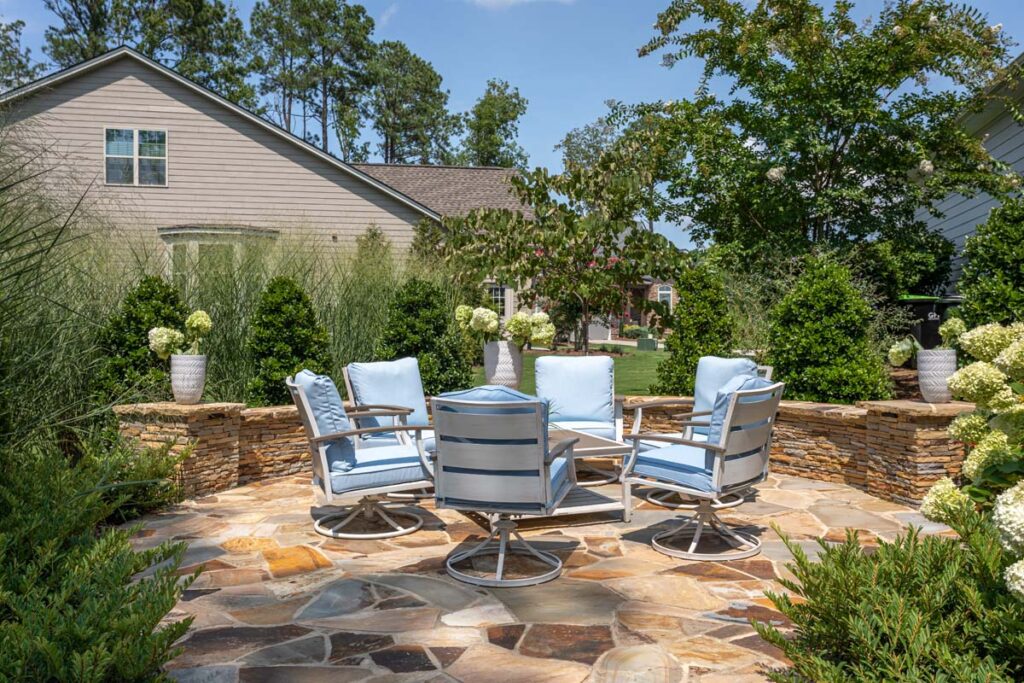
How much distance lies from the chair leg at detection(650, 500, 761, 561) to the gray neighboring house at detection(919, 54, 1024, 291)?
783 centimetres

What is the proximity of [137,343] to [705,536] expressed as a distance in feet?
15.6

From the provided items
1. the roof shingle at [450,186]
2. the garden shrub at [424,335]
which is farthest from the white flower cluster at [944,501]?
the roof shingle at [450,186]

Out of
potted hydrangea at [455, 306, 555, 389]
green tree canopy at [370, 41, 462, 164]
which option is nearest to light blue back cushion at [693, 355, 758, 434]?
potted hydrangea at [455, 306, 555, 389]

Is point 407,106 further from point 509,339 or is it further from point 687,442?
point 687,442

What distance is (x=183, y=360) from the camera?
6.34 m

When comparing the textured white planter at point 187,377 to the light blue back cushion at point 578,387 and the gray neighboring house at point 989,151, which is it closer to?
the light blue back cushion at point 578,387

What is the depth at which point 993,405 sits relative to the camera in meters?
2.09

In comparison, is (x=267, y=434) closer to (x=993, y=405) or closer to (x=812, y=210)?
(x=993, y=405)

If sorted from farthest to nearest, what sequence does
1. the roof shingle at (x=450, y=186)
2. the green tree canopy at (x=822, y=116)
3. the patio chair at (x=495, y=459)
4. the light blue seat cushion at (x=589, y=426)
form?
the roof shingle at (x=450, y=186), the green tree canopy at (x=822, y=116), the light blue seat cushion at (x=589, y=426), the patio chair at (x=495, y=459)

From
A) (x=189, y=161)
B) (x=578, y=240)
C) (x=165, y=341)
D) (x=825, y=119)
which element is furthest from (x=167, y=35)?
(x=165, y=341)

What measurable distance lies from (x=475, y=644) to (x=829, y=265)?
18.5 ft

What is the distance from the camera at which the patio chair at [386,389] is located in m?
6.23

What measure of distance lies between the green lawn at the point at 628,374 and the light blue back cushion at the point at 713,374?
361 centimetres

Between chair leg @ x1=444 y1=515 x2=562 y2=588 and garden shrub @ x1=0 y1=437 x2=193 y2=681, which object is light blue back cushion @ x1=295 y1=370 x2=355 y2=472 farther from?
garden shrub @ x1=0 y1=437 x2=193 y2=681
